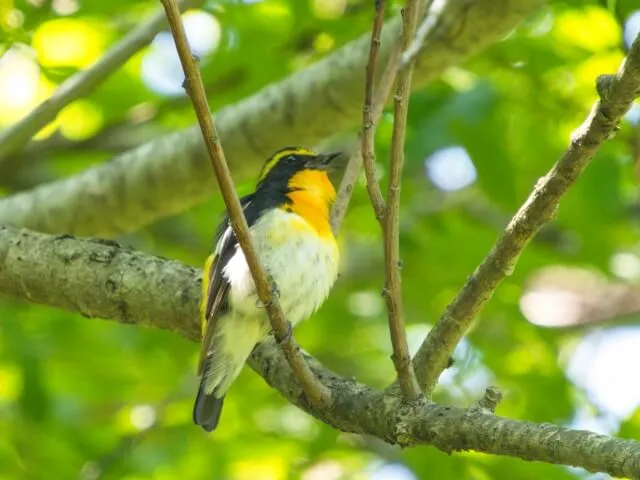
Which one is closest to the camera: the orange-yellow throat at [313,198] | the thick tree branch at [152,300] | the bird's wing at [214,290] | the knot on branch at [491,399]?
the knot on branch at [491,399]

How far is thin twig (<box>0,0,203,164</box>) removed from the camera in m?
4.79

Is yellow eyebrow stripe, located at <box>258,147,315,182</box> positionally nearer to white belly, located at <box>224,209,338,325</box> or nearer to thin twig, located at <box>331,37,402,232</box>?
white belly, located at <box>224,209,338,325</box>

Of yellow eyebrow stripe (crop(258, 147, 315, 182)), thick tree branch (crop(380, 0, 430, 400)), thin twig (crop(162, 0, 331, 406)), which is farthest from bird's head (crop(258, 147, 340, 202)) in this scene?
thick tree branch (crop(380, 0, 430, 400))

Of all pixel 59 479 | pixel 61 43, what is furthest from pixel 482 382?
pixel 61 43

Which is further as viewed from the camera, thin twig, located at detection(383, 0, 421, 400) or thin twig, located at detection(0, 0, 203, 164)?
thin twig, located at detection(0, 0, 203, 164)

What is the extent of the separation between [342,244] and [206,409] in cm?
319

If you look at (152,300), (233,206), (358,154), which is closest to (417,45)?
(233,206)

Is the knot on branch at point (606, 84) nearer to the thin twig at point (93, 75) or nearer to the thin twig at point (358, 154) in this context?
the thin twig at point (358, 154)

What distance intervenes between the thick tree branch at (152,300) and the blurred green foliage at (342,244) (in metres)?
0.69

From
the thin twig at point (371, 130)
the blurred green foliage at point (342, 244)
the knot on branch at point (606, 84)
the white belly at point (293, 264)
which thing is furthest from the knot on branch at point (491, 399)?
the white belly at point (293, 264)

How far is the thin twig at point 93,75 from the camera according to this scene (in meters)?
4.79

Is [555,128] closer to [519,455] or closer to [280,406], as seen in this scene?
[280,406]

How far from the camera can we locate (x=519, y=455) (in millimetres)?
2975

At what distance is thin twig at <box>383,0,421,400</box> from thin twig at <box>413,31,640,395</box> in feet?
0.64
